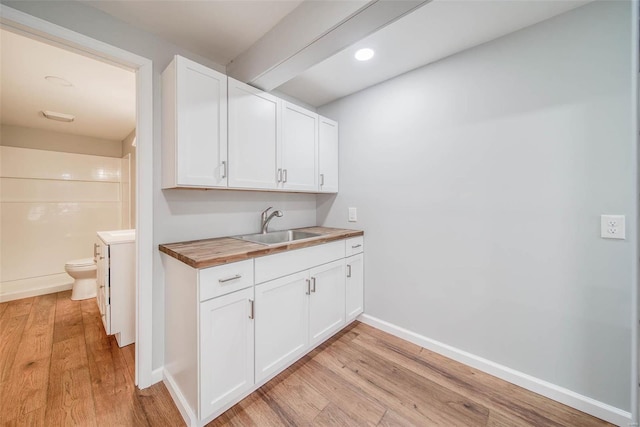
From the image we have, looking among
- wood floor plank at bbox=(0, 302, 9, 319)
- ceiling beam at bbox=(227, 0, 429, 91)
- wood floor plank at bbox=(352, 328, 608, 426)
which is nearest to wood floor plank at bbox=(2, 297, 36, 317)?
wood floor plank at bbox=(0, 302, 9, 319)

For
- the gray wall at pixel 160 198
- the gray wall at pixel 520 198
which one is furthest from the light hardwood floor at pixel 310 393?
the gray wall at pixel 160 198

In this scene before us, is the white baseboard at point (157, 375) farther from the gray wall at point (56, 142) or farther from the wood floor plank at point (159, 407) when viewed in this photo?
the gray wall at point (56, 142)

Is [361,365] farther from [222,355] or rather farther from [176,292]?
[176,292]

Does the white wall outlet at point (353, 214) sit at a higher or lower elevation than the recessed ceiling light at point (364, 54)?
lower

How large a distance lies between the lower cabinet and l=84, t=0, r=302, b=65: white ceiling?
4.86 ft

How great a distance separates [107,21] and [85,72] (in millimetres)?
984

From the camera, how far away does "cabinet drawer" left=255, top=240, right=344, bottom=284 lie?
4.85ft

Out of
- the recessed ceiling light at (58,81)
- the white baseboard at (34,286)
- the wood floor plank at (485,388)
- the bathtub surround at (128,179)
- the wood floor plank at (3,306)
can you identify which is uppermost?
the recessed ceiling light at (58,81)

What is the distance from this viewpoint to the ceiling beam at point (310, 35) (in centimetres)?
118

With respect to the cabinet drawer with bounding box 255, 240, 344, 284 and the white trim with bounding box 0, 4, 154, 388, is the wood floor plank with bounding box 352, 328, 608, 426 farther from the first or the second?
the white trim with bounding box 0, 4, 154, 388

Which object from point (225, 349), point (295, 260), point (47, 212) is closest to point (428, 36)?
point (295, 260)

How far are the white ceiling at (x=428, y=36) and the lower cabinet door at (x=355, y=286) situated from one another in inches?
64.4

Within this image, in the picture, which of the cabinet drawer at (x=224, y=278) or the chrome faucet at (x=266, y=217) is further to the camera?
the chrome faucet at (x=266, y=217)

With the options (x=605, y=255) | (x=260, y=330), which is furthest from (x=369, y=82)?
(x=260, y=330)
